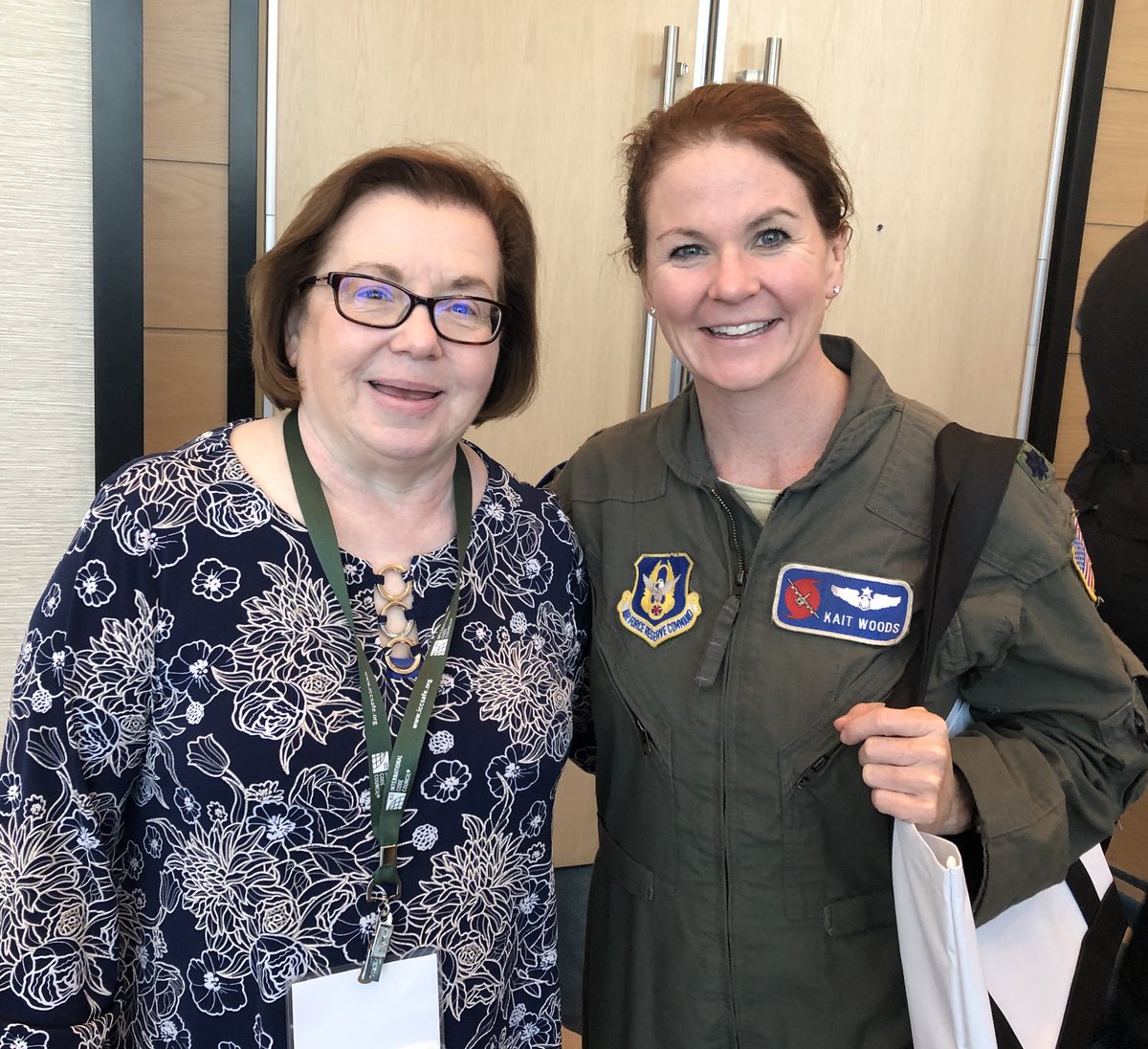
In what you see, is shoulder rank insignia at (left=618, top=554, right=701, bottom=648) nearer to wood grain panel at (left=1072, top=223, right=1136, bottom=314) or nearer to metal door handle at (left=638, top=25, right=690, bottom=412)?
metal door handle at (left=638, top=25, right=690, bottom=412)

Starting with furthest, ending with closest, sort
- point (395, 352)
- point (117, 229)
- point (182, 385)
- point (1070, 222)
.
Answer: point (1070, 222)
point (182, 385)
point (117, 229)
point (395, 352)

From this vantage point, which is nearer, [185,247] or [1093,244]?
[185,247]

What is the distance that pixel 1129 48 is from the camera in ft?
10.00

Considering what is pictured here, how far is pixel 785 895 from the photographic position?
1.39 m

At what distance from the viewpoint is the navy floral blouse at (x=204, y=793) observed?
114cm

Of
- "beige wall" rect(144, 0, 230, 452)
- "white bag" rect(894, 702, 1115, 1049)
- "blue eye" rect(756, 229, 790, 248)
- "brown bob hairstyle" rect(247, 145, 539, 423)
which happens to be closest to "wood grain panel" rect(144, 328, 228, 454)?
"beige wall" rect(144, 0, 230, 452)

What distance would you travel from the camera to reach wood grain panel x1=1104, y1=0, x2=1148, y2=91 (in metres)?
3.01

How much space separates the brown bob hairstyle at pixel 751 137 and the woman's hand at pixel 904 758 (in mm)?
694

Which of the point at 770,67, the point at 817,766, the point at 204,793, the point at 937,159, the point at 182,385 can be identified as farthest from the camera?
the point at 937,159

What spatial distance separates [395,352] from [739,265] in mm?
480

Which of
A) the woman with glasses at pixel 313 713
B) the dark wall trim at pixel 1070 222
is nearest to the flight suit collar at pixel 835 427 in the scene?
the woman with glasses at pixel 313 713

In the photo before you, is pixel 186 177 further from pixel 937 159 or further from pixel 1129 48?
pixel 1129 48

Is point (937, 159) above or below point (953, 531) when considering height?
above

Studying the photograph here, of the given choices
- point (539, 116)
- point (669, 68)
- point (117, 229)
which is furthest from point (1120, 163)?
point (117, 229)
